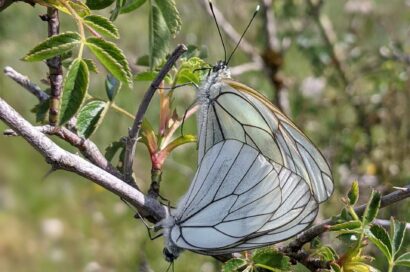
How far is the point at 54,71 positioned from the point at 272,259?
0.65 metres

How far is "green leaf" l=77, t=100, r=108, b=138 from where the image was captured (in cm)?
156

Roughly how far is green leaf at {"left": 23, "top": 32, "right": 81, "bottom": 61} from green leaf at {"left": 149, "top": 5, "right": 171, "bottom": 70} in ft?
0.57

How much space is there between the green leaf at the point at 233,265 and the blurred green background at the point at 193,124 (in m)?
0.91

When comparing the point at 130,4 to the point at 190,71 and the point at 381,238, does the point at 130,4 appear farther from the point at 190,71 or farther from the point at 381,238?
the point at 381,238

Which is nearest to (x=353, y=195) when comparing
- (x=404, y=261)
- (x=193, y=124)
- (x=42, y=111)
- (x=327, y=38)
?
(x=404, y=261)

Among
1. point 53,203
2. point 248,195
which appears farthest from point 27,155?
point 248,195

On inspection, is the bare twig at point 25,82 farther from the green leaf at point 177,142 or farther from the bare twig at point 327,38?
the bare twig at point 327,38

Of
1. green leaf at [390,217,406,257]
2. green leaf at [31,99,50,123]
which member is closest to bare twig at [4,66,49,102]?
green leaf at [31,99,50,123]

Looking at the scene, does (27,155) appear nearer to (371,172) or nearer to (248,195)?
(371,172)

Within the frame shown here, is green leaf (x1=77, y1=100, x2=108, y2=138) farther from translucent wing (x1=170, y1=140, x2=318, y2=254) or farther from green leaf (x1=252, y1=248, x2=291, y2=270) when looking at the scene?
green leaf (x1=252, y1=248, x2=291, y2=270)

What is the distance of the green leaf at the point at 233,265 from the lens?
1.44m

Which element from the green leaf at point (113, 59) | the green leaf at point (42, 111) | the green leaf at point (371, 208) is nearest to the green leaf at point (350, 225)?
the green leaf at point (371, 208)

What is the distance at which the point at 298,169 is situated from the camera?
5.71 feet

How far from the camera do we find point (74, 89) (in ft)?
4.54
